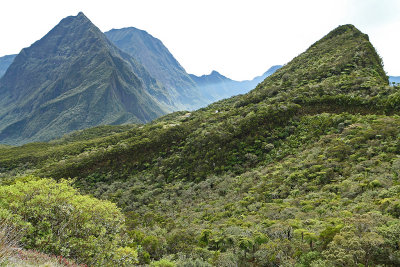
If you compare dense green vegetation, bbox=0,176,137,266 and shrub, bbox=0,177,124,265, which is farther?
shrub, bbox=0,177,124,265

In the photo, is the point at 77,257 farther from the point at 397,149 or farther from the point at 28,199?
the point at 397,149

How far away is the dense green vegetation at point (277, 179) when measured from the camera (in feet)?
39.5

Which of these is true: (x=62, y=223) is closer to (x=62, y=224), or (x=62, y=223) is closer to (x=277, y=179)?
(x=62, y=224)

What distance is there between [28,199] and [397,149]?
29351 mm

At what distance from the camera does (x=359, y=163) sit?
2145 cm

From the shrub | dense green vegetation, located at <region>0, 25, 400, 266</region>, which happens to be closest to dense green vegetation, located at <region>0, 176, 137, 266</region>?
the shrub

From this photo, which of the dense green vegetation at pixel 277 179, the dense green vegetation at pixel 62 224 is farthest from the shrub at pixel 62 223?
A: the dense green vegetation at pixel 277 179

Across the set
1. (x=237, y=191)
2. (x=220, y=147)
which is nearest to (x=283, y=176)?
(x=237, y=191)

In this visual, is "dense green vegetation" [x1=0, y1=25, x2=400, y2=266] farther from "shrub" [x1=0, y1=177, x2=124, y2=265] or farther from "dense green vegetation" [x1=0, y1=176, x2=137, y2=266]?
"shrub" [x1=0, y1=177, x2=124, y2=265]

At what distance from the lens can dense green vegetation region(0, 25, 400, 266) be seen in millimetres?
12047

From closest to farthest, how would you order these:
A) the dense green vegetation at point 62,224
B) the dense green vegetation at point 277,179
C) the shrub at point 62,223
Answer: the dense green vegetation at point 62,224 → the shrub at point 62,223 → the dense green vegetation at point 277,179

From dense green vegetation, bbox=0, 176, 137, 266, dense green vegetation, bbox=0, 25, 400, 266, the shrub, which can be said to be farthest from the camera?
dense green vegetation, bbox=0, 25, 400, 266

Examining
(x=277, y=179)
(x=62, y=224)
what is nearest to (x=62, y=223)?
(x=62, y=224)

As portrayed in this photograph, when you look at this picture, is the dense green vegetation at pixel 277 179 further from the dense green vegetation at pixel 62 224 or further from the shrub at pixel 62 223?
the shrub at pixel 62 223
